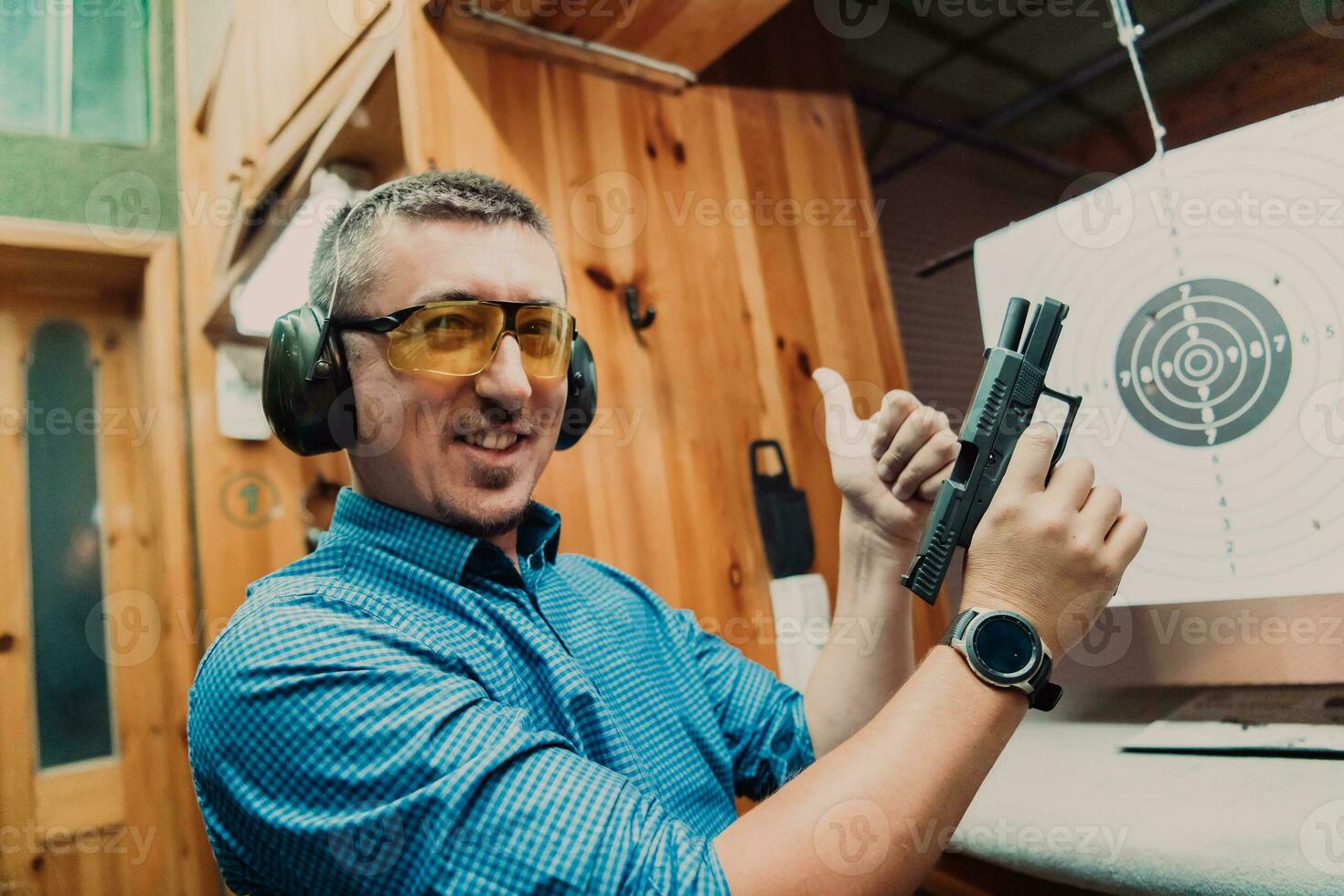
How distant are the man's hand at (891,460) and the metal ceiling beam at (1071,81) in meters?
0.68

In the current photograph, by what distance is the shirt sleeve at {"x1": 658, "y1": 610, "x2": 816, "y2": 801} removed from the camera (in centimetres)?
89

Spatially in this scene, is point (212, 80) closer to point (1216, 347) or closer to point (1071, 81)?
point (1071, 81)

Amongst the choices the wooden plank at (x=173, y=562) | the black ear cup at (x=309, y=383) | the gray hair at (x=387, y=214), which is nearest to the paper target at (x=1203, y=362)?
the gray hair at (x=387, y=214)

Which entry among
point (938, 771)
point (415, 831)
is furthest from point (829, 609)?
point (415, 831)

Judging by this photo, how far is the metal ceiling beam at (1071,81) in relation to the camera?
3.33ft

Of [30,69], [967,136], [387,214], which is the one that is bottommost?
[387,214]

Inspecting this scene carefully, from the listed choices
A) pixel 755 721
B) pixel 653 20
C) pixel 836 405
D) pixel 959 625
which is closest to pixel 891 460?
pixel 836 405

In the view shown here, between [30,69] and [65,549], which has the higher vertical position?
[30,69]

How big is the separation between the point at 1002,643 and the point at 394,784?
42cm

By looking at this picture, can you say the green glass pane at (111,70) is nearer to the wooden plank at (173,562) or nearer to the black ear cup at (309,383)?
the wooden plank at (173,562)

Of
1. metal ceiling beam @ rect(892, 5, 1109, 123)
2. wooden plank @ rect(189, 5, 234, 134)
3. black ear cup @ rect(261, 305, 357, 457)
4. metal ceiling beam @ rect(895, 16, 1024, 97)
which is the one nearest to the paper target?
metal ceiling beam @ rect(892, 5, 1109, 123)

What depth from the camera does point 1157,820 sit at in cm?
70

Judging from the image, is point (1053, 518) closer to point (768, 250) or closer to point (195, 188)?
point (768, 250)

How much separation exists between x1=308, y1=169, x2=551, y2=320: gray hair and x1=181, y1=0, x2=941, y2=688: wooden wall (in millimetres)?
238
